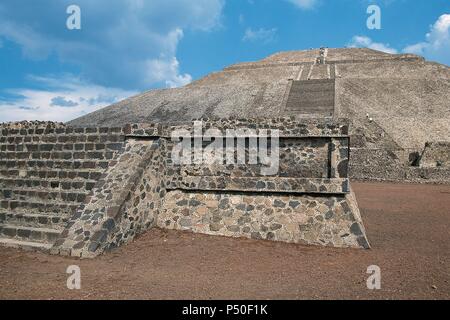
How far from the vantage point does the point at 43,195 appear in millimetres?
8727

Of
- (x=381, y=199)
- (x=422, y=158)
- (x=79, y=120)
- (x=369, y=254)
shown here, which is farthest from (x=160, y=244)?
(x=79, y=120)

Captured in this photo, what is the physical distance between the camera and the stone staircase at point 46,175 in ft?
26.6

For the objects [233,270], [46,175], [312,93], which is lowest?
[233,270]

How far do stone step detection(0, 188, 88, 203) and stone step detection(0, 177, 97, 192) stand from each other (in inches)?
4.7

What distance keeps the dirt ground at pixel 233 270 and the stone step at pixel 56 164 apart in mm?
1974

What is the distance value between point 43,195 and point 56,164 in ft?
2.65

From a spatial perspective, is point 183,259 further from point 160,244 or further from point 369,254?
point 369,254

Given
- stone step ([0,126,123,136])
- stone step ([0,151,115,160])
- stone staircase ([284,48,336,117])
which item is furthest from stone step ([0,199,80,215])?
stone staircase ([284,48,336,117])

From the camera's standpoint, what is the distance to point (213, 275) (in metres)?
5.93

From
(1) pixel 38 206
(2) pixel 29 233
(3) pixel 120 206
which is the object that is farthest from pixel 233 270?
(1) pixel 38 206

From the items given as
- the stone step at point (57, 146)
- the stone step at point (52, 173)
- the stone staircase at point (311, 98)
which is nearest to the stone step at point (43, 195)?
the stone step at point (52, 173)

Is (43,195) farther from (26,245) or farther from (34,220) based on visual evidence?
(26,245)

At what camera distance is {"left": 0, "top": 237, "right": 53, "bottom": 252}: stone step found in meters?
7.17

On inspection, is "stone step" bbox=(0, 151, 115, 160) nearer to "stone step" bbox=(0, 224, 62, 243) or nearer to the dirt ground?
"stone step" bbox=(0, 224, 62, 243)
